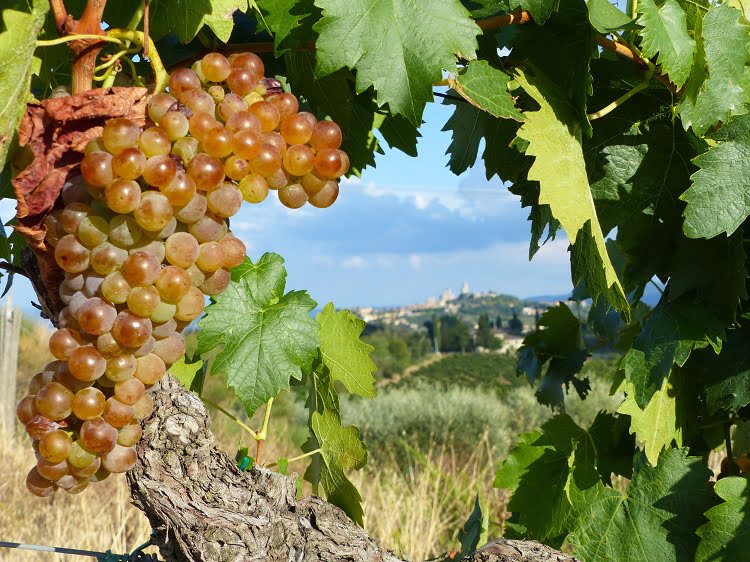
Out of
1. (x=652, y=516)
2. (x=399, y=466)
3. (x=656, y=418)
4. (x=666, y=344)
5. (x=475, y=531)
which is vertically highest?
(x=666, y=344)

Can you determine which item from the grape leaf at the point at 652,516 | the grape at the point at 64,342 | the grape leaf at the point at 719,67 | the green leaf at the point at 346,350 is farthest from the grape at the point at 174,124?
the grape leaf at the point at 652,516

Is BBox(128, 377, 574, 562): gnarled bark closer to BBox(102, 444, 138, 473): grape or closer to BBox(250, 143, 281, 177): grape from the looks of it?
BBox(102, 444, 138, 473): grape

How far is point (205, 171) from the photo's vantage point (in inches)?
29.5

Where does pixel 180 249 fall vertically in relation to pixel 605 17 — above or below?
below

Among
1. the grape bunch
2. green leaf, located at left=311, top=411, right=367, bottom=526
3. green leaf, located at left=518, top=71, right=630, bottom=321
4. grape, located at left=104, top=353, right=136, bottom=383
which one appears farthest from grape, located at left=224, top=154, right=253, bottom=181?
green leaf, located at left=311, top=411, right=367, bottom=526

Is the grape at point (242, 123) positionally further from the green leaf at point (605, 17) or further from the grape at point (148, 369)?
the green leaf at point (605, 17)

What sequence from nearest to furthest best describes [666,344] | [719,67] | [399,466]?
[719,67] → [666,344] → [399,466]

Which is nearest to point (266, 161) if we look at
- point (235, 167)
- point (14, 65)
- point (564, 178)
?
point (235, 167)

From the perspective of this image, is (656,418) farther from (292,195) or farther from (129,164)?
(129,164)

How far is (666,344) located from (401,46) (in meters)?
0.67

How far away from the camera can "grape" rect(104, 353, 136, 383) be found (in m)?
0.75

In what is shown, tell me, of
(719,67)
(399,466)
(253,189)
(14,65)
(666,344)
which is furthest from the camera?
(399,466)

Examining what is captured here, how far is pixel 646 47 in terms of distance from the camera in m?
0.99

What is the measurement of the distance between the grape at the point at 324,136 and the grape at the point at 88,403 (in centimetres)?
33
